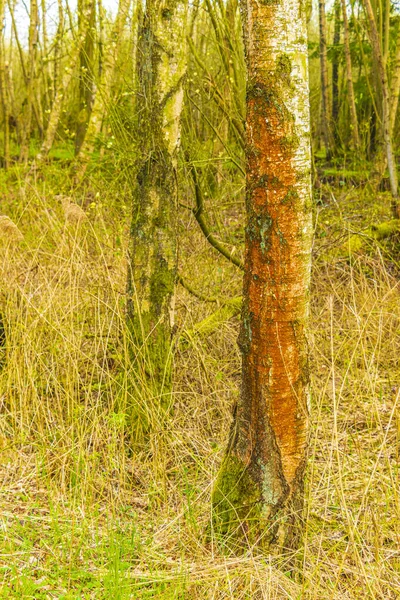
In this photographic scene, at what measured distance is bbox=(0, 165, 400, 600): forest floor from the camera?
6.82ft

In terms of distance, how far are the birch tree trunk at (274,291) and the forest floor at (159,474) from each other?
12 cm

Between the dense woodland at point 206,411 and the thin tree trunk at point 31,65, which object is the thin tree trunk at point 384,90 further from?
the thin tree trunk at point 31,65

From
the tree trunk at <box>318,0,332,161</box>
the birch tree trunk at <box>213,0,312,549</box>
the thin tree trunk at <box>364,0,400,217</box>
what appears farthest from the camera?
the tree trunk at <box>318,0,332,161</box>

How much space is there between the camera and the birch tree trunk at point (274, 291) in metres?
1.95

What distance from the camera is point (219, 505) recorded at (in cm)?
233

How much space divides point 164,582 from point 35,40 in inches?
333

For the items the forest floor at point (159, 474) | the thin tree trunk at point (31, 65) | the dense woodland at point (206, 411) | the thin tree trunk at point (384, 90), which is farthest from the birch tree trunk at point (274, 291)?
the thin tree trunk at point (31, 65)

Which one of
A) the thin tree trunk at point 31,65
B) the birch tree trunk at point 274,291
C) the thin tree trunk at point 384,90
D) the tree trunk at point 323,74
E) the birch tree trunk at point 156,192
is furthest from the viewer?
the tree trunk at point 323,74

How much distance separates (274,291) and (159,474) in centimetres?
122

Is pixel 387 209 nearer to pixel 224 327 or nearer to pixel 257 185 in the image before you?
pixel 224 327

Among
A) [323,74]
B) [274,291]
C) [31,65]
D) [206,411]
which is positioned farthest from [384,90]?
[31,65]

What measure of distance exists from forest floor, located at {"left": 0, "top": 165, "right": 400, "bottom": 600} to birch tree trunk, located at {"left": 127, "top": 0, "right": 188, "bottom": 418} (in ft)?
0.44

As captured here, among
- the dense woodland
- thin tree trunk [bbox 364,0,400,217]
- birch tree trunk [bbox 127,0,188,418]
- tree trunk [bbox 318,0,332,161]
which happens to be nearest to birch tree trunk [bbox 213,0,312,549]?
the dense woodland

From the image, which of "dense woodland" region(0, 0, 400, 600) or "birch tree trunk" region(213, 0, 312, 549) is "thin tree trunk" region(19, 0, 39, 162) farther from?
"birch tree trunk" region(213, 0, 312, 549)
